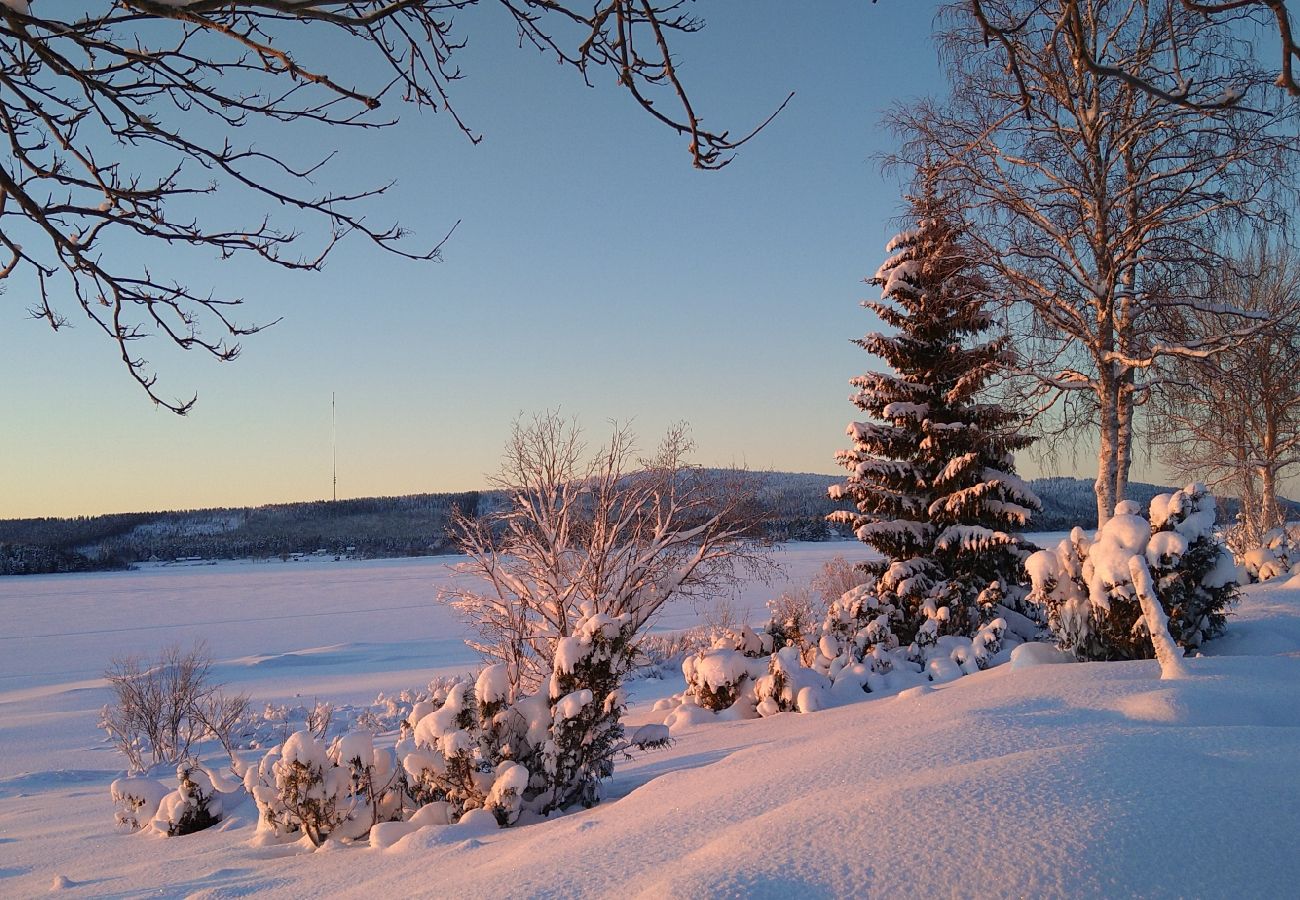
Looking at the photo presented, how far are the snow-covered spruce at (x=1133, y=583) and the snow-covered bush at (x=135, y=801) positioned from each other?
25.4ft

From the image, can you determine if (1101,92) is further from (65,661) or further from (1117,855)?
(65,661)

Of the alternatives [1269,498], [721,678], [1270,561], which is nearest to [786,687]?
[721,678]

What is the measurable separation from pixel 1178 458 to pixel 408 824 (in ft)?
84.0

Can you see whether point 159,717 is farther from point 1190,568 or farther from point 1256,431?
point 1256,431

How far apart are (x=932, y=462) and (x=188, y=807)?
10.5 metres

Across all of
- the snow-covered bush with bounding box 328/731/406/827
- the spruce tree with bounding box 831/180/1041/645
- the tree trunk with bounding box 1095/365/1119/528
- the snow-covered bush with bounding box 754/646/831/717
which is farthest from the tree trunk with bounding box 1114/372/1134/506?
the snow-covered bush with bounding box 328/731/406/827

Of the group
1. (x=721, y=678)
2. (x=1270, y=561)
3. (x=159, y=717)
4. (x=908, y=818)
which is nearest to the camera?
(x=908, y=818)

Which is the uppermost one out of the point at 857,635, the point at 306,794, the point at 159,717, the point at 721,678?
the point at 306,794

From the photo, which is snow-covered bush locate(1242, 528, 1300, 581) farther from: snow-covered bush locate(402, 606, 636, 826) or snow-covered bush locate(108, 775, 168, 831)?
Result: snow-covered bush locate(108, 775, 168, 831)

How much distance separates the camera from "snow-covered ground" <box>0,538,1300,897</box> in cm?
253

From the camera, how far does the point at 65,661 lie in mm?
31500

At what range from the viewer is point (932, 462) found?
43.1 feet

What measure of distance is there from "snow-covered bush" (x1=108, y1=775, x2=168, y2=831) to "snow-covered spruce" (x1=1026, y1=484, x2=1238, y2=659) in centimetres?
775

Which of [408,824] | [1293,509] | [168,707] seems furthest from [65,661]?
[1293,509]
